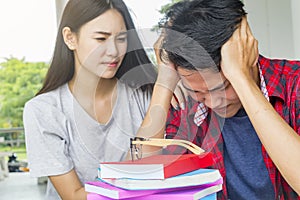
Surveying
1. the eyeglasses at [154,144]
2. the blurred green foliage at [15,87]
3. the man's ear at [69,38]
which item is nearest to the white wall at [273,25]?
Answer: the man's ear at [69,38]

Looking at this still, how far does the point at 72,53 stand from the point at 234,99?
49 centimetres

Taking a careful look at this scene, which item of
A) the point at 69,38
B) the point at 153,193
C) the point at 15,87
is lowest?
the point at 15,87

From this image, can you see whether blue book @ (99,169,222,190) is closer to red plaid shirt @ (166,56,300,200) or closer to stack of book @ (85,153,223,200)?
stack of book @ (85,153,223,200)

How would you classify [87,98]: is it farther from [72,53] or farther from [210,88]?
[210,88]

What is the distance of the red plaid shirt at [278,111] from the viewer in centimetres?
104

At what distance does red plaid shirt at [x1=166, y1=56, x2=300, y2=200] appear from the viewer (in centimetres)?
104

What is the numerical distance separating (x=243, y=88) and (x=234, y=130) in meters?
0.16

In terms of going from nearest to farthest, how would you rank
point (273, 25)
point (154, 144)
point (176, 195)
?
point (176, 195), point (154, 144), point (273, 25)

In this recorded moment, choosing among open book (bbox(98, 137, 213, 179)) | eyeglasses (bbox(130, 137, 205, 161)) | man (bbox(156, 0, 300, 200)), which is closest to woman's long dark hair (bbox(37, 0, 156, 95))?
man (bbox(156, 0, 300, 200))

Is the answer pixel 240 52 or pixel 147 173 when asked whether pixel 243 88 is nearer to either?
pixel 240 52

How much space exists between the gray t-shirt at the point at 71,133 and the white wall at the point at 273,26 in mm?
1890

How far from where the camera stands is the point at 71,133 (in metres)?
1.28

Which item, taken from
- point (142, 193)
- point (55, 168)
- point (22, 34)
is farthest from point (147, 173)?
point (22, 34)

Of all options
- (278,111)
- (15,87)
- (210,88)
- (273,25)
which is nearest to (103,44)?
(210,88)
